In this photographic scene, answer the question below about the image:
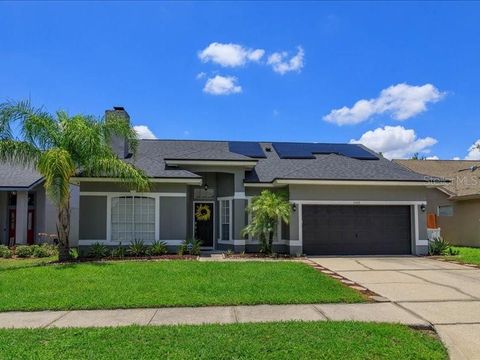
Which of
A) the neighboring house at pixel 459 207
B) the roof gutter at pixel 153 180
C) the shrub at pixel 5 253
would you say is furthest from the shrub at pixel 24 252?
the neighboring house at pixel 459 207

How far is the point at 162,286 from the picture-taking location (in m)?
9.52

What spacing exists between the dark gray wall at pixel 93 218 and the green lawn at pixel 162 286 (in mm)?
3261

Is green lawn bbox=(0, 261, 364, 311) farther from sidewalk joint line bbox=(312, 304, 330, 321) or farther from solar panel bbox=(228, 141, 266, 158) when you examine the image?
solar panel bbox=(228, 141, 266, 158)

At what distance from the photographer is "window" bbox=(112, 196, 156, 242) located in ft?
53.7

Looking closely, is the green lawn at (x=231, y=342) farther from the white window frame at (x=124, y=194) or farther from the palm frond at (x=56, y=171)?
the white window frame at (x=124, y=194)

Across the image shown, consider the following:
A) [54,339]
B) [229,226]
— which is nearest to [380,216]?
[229,226]

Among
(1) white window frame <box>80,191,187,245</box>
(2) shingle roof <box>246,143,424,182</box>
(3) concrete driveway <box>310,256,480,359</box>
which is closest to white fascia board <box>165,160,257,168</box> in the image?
(2) shingle roof <box>246,143,424,182</box>

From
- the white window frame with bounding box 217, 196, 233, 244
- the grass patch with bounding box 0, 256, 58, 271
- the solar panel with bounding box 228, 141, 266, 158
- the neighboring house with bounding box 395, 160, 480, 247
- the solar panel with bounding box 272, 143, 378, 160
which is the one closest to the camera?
the grass patch with bounding box 0, 256, 58, 271

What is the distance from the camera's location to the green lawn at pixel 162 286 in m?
8.02

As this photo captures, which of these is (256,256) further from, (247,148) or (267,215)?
(247,148)

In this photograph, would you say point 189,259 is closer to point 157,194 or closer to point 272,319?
point 157,194

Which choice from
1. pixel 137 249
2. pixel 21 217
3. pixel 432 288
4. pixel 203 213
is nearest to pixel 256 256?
pixel 203 213

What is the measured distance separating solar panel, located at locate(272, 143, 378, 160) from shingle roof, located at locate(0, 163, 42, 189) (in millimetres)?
12871

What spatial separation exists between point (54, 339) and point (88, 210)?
11057mm
